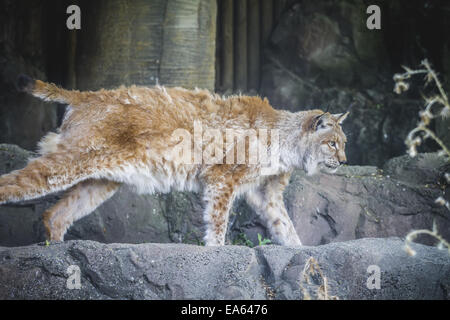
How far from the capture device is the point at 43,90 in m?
5.02

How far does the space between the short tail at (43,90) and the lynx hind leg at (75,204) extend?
849mm

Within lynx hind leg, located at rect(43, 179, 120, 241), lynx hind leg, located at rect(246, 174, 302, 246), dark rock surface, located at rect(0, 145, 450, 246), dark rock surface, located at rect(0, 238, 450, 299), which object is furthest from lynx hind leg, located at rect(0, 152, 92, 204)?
lynx hind leg, located at rect(246, 174, 302, 246)

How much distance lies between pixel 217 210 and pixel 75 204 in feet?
4.65

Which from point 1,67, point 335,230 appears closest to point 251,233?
point 335,230

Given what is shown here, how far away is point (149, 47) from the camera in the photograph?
248 inches

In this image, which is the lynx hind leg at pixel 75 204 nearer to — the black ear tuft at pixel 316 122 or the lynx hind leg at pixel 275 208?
the lynx hind leg at pixel 275 208

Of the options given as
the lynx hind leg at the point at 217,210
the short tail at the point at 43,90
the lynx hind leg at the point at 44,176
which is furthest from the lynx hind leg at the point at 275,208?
the short tail at the point at 43,90

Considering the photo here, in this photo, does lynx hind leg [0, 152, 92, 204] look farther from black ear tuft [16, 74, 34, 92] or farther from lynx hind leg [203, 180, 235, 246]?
lynx hind leg [203, 180, 235, 246]

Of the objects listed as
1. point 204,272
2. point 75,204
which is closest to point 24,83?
point 75,204

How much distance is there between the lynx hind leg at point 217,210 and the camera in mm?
5191

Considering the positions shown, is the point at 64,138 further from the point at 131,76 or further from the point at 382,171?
the point at 382,171

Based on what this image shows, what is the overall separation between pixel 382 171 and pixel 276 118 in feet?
5.21

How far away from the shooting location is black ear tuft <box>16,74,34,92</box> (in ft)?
16.0

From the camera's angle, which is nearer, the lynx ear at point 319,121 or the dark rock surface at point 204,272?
the dark rock surface at point 204,272
